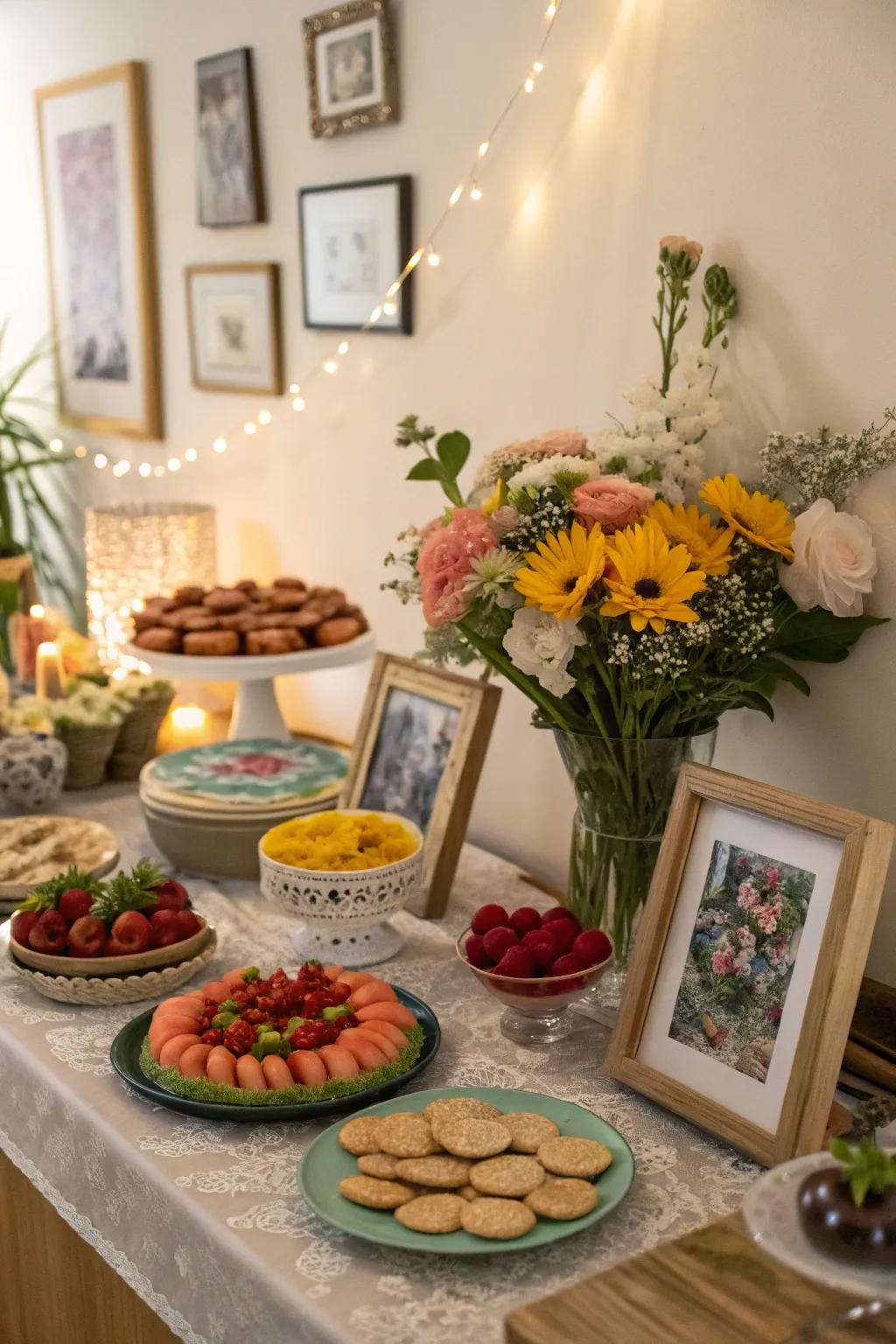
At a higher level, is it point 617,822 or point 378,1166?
point 617,822

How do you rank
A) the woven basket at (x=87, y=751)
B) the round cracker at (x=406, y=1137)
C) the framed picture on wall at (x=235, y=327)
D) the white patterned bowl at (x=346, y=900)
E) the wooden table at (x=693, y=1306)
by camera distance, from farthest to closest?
the framed picture on wall at (x=235, y=327) < the woven basket at (x=87, y=751) < the white patterned bowl at (x=346, y=900) < the round cracker at (x=406, y=1137) < the wooden table at (x=693, y=1306)

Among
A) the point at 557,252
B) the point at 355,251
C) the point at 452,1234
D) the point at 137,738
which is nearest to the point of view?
the point at 452,1234

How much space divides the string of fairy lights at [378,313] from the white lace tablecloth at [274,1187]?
2.93 feet

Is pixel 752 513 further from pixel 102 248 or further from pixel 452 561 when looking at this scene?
pixel 102 248

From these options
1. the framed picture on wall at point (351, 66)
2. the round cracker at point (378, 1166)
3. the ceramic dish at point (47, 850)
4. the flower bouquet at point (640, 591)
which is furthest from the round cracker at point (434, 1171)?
the framed picture on wall at point (351, 66)

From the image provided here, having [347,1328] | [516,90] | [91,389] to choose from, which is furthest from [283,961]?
[91,389]

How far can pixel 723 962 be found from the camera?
1.12m

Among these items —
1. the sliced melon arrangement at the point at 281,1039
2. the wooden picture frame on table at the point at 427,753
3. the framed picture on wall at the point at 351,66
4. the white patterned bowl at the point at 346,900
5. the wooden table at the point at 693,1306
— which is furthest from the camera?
the framed picture on wall at the point at 351,66

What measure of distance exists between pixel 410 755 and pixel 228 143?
1.08 meters

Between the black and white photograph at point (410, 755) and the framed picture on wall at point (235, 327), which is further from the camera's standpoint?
the framed picture on wall at point (235, 327)

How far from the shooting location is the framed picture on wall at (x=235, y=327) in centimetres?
211

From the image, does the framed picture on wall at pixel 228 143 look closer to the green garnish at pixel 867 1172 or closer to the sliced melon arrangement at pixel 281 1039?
the sliced melon arrangement at pixel 281 1039

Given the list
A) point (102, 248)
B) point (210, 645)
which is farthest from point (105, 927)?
point (102, 248)

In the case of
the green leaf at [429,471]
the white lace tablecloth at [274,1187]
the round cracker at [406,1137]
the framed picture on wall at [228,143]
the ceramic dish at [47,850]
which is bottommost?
the white lace tablecloth at [274,1187]
